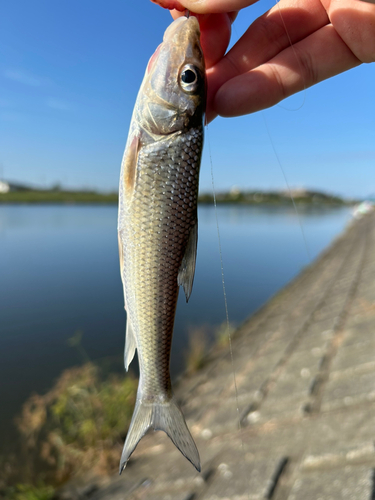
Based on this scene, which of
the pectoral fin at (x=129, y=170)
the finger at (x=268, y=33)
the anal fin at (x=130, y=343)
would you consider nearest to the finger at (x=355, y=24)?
the finger at (x=268, y=33)

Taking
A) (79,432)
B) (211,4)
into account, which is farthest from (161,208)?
(79,432)

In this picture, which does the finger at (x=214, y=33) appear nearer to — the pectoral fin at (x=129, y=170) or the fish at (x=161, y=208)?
the fish at (x=161, y=208)

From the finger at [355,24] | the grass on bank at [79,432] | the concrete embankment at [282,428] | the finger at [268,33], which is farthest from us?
the grass on bank at [79,432]

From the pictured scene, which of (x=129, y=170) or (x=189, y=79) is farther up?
(x=189, y=79)

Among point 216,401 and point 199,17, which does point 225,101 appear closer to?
point 199,17

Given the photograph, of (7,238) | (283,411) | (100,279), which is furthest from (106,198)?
(283,411)

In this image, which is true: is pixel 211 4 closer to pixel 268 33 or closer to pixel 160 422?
pixel 268 33
